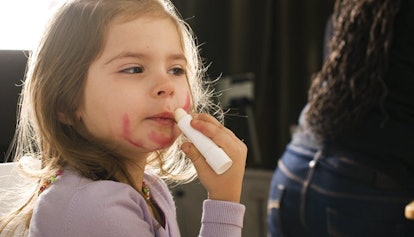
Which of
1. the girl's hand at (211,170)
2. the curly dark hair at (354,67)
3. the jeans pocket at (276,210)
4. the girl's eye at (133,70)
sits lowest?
the jeans pocket at (276,210)

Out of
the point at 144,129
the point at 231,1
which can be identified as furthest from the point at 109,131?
the point at 231,1

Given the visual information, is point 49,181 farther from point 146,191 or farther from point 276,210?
point 276,210

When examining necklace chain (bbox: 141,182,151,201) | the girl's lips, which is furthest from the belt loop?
the girl's lips

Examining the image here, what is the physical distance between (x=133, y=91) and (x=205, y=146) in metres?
0.13

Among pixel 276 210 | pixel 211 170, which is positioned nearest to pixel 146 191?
pixel 211 170

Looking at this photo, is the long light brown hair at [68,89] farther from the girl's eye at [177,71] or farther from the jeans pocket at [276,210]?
the jeans pocket at [276,210]

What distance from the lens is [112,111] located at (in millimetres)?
857

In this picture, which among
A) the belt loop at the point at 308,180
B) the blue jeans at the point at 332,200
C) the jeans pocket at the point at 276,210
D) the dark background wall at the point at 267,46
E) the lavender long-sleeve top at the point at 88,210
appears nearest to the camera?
the lavender long-sleeve top at the point at 88,210

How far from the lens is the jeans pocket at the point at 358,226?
155 cm

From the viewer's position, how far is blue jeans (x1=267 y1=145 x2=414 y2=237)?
155 cm

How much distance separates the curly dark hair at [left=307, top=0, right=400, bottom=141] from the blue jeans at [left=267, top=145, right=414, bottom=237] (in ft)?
0.35

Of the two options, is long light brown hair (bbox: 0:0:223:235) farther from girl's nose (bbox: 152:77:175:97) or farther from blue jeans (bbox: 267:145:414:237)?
blue jeans (bbox: 267:145:414:237)

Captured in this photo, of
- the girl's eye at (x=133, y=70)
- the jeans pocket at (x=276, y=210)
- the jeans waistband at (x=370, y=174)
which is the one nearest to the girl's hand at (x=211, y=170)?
the girl's eye at (x=133, y=70)

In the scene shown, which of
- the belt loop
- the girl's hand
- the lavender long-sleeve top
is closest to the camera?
the lavender long-sleeve top
